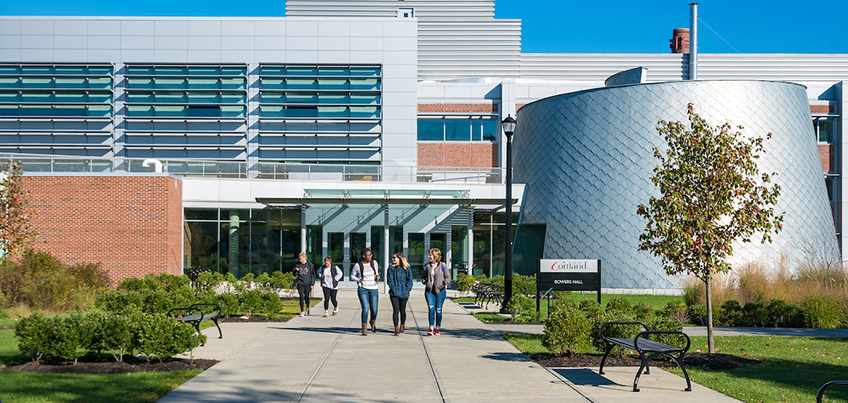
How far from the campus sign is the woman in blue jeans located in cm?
368

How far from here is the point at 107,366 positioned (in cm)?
938

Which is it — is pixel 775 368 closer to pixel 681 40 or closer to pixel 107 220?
pixel 107 220

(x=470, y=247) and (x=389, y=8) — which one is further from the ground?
(x=389, y=8)

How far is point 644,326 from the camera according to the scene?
1007 cm

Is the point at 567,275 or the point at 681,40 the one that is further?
the point at 681,40

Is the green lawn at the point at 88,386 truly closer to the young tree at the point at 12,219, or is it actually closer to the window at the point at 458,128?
the young tree at the point at 12,219

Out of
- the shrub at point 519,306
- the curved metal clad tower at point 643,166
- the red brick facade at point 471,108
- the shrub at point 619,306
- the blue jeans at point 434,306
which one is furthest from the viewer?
the red brick facade at point 471,108

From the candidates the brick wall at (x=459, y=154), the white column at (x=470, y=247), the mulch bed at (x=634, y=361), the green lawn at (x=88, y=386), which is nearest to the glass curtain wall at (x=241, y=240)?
the white column at (x=470, y=247)

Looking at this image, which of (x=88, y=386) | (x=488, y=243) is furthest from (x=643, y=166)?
(x=88, y=386)

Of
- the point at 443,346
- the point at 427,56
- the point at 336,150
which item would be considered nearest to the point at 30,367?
the point at 443,346

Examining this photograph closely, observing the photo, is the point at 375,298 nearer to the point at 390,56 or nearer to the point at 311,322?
the point at 311,322

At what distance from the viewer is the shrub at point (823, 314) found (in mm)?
16125

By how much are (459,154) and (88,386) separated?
1314 inches

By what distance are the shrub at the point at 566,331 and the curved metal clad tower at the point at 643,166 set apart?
59.1ft
